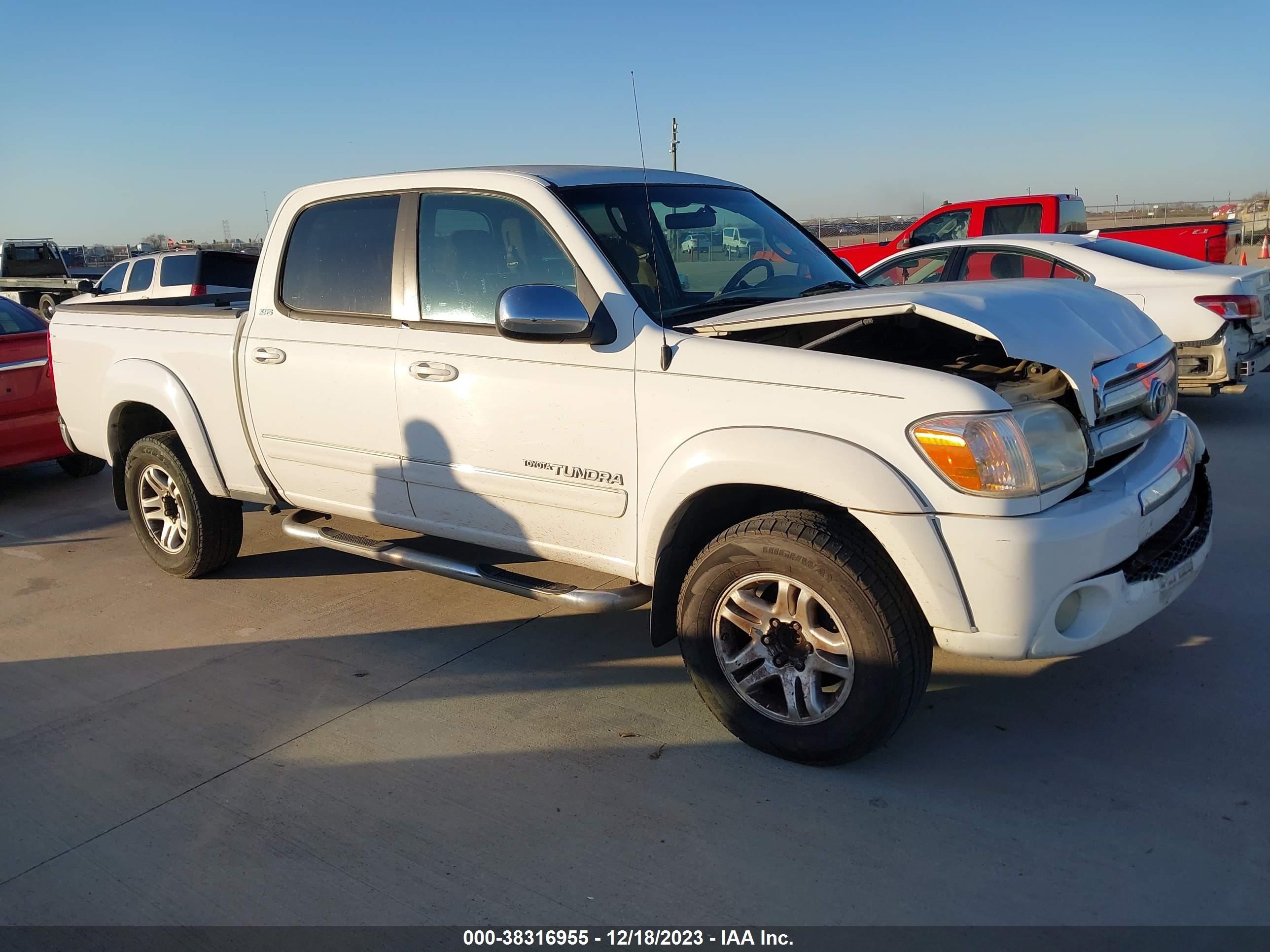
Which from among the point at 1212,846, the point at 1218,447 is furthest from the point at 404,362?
the point at 1218,447

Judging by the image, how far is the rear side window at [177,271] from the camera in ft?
48.4

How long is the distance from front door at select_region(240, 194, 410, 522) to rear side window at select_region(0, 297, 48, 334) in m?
4.06

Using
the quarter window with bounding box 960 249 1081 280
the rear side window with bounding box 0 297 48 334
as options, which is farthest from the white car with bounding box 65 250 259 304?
the quarter window with bounding box 960 249 1081 280

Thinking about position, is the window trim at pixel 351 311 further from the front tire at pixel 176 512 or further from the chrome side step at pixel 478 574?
the front tire at pixel 176 512

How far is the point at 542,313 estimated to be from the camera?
11.4 ft

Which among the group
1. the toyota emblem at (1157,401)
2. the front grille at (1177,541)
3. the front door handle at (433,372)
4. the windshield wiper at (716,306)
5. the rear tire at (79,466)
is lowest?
the rear tire at (79,466)

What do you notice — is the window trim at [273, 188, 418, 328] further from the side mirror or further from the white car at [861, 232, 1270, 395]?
the white car at [861, 232, 1270, 395]

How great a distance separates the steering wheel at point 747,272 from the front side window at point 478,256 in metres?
0.69

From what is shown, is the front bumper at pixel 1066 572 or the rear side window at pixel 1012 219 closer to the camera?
the front bumper at pixel 1066 572

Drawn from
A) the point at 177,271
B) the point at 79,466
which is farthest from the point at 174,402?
the point at 177,271

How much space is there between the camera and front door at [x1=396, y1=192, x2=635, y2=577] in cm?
366

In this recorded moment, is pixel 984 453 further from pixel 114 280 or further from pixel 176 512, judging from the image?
pixel 114 280

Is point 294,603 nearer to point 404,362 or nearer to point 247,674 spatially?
point 247,674

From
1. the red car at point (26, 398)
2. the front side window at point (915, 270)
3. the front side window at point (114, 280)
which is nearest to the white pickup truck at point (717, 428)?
the red car at point (26, 398)
